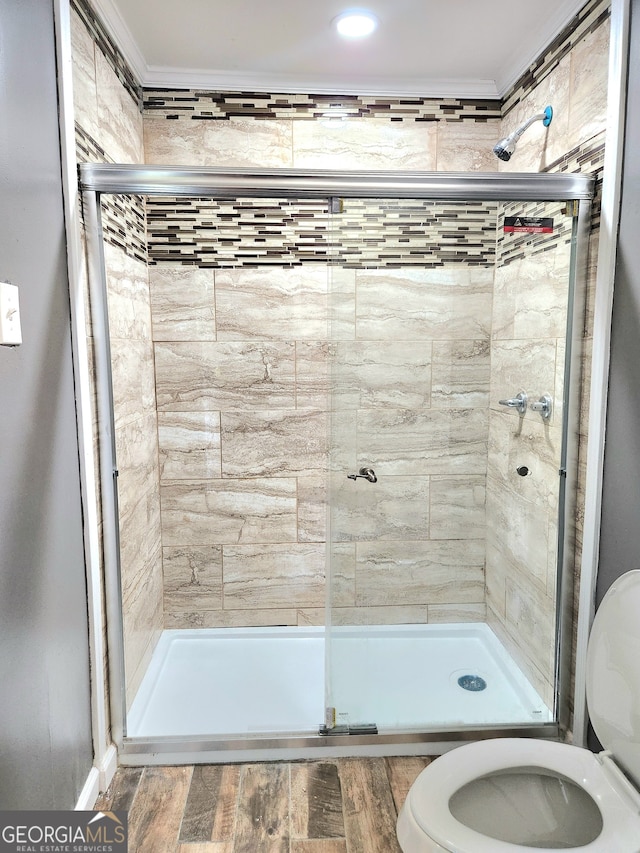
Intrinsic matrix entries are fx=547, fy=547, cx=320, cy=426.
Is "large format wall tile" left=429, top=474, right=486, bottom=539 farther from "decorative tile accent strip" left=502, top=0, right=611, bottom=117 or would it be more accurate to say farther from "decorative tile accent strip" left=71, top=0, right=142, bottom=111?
"decorative tile accent strip" left=71, top=0, right=142, bottom=111

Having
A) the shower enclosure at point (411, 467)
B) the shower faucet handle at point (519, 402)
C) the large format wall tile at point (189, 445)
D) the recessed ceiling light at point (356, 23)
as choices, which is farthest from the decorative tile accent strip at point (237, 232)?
the shower faucet handle at point (519, 402)

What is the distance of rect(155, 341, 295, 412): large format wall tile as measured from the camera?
8.12 ft

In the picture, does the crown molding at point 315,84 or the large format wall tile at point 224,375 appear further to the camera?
the large format wall tile at point 224,375

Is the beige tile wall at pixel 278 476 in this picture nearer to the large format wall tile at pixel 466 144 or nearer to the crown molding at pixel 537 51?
the large format wall tile at pixel 466 144

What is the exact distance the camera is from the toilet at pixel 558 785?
106 cm

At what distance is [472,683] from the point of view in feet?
6.28

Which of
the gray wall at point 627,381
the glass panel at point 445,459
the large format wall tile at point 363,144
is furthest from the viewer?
the large format wall tile at point 363,144

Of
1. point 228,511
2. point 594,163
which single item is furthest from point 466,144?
point 228,511

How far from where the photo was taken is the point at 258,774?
5.71 feet

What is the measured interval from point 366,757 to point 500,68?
2.65 meters

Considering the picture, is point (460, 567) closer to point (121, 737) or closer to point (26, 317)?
point (121, 737)

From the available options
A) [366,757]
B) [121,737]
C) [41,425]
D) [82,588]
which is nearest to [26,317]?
[41,425]

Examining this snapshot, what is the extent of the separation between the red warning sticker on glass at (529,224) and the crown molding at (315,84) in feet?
3.31

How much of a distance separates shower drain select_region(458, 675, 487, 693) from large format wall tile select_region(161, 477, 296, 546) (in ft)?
3.35
